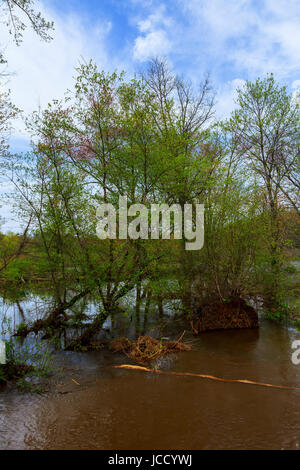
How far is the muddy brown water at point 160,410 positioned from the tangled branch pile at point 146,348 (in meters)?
0.46

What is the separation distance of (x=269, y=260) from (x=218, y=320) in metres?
2.71

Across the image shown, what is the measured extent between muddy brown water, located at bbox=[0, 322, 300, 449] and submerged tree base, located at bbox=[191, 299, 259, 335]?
253 centimetres

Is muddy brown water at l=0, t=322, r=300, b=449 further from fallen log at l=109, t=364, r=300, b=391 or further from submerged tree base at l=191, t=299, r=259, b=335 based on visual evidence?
submerged tree base at l=191, t=299, r=259, b=335

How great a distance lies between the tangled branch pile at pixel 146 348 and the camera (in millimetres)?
7617

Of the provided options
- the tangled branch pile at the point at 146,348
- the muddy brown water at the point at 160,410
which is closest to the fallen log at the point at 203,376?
the muddy brown water at the point at 160,410

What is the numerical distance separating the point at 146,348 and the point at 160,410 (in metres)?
2.71

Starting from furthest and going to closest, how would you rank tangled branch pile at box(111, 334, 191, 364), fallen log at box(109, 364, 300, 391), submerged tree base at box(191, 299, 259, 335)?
1. submerged tree base at box(191, 299, 259, 335)
2. tangled branch pile at box(111, 334, 191, 364)
3. fallen log at box(109, 364, 300, 391)

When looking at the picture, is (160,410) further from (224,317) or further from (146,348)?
(224,317)

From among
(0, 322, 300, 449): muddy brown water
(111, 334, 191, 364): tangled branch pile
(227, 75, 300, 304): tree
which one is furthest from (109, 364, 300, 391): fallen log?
(227, 75, 300, 304): tree

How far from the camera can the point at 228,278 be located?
32.9 ft

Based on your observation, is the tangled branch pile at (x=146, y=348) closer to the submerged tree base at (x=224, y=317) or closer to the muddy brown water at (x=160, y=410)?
the muddy brown water at (x=160, y=410)

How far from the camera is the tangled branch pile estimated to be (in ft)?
25.0

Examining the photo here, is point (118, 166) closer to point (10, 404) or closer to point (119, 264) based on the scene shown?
point (119, 264)

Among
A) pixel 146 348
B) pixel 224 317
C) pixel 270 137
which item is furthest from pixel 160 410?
pixel 270 137
